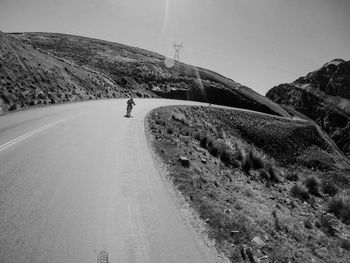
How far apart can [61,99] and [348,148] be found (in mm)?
167683

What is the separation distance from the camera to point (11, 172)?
7039mm

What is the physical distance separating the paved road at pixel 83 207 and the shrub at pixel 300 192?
613 cm

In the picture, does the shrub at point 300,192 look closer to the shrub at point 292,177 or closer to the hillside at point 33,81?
the shrub at point 292,177

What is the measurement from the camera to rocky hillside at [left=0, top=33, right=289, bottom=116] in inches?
975

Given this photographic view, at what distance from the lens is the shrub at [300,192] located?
1105 centimetres

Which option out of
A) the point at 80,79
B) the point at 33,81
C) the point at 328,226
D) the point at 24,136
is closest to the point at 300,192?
the point at 328,226

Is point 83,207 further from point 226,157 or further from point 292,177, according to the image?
point 292,177

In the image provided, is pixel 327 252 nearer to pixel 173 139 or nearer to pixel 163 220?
pixel 163 220

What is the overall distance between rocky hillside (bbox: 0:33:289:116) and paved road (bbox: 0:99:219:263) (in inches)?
492

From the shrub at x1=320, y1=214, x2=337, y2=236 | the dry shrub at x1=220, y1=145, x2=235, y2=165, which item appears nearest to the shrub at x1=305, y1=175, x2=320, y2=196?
the shrub at x1=320, y1=214, x2=337, y2=236

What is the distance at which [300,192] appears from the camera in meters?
11.2

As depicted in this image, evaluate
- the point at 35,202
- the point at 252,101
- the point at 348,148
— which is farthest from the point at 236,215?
the point at 348,148

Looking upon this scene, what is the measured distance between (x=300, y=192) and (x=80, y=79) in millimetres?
34675

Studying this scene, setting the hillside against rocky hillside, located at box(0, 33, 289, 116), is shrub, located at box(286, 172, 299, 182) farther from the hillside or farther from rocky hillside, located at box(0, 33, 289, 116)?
rocky hillside, located at box(0, 33, 289, 116)
